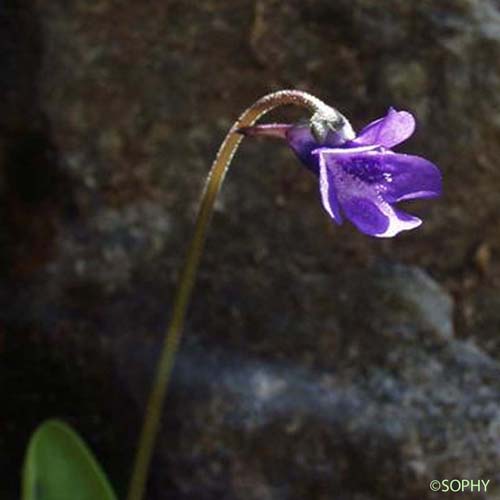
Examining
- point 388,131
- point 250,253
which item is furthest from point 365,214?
point 250,253

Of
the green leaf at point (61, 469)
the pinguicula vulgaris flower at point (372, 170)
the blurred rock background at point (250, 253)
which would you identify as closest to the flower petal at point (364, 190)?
the pinguicula vulgaris flower at point (372, 170)

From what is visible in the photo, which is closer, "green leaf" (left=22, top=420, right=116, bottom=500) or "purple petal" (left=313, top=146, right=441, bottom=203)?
"purple petal" (left=313, top=146, right=441, bottom=203)

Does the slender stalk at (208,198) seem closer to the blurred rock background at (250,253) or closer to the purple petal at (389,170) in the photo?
the purple petal at (389,170)

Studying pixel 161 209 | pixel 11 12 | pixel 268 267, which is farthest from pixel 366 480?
pixel 11 12

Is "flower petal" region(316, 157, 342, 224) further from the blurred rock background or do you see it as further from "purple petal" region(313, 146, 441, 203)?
the blurred rock background

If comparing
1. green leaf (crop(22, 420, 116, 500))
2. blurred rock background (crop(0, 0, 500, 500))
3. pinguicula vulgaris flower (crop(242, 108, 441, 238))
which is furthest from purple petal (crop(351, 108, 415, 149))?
green leaf (crop(22, 420, 116, 500))

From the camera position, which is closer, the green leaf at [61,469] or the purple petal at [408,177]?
the purple petal at [408,177]
